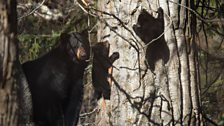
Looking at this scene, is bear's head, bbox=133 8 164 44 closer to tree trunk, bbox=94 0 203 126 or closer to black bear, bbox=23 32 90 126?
tree trunk, bbox=94 0 203 126

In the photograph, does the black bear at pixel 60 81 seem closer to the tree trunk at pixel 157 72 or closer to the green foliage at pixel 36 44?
the green foliage at pixel 36 44

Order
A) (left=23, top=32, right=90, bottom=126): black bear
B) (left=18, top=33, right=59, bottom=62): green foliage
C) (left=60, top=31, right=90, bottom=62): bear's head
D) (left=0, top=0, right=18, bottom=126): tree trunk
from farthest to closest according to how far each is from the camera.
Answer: (left=18, top=33, right=59, bottom=62): green foliage
(left=23, top=32, right=90, bottom=126): black bear
(left=60, top=31, right=90, bottom=62): bear's head
(left=0, top=0, right=18, bottom=126): tree trunk

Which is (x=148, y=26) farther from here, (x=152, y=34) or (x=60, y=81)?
(x=60, y=81)

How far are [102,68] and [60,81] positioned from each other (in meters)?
3.12

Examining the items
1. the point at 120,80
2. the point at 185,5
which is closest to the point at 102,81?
the point at 120,80

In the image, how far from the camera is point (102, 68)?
475cm

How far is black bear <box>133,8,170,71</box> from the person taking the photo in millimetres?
4426

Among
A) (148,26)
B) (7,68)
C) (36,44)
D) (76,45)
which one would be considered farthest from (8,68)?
(36,44)

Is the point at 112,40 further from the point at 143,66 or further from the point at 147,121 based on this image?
the point at 147,121

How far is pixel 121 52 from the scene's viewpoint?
454 cm

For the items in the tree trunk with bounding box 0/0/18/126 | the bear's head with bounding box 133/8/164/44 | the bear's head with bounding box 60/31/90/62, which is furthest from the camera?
the bear's head with bounding box 60/31/90/62

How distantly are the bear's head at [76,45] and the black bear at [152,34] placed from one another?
8.79ft

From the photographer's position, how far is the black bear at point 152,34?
4426mm

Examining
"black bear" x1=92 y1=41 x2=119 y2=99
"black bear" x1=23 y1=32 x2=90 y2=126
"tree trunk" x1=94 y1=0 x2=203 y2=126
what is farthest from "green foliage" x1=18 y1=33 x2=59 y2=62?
"tree trunk" x1=94 y1=0 x2=203 y2=126
